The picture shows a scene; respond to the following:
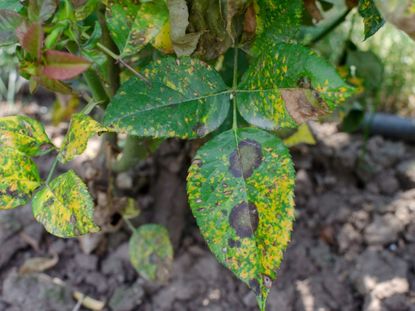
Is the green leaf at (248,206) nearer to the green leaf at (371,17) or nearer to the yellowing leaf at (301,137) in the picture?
the green leaf at (371,17)

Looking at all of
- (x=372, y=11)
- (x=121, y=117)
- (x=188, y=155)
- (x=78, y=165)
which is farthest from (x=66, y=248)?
(x=372, y=11)

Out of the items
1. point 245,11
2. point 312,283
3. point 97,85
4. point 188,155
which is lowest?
point 312,283

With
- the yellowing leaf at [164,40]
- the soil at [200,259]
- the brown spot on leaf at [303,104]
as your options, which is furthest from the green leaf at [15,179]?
the soil at [200,259]

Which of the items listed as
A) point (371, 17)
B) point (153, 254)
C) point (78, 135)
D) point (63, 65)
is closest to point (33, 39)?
point (63, 65)

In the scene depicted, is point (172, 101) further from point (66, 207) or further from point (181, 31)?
point (66, 207)

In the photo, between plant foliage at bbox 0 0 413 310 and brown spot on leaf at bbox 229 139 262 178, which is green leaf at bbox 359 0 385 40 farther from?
brown spot on leaf at bbox 229 139 262 178

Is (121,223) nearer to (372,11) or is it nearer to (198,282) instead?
(198,282)

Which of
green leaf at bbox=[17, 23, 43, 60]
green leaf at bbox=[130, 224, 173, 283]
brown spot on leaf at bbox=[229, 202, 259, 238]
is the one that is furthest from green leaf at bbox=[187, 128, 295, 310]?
green leaf at bbox=[130, 224, 173, 283]
